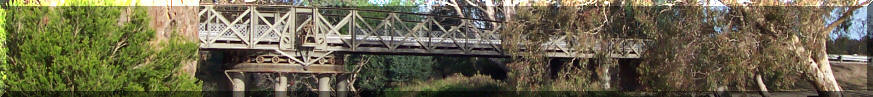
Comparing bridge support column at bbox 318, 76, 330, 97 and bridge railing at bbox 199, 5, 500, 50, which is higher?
bridge railing at bbox 199, 5, 500, 50

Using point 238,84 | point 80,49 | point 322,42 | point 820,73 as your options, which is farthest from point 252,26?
point 820,73

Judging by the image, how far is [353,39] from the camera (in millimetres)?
13781

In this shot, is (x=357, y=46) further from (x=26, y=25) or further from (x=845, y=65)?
(x=845, y=65)

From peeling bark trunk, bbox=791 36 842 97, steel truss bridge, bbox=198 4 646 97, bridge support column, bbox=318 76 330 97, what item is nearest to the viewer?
peeling bark trunk, bbox=791 36 842 97

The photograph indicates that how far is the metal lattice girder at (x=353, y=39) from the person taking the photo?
13.2 m

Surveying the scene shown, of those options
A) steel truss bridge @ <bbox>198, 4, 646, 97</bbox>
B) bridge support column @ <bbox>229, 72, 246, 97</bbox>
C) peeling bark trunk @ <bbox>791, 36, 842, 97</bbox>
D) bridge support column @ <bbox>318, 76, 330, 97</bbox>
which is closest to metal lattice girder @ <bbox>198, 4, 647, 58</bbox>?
steel truss bridge @ <bbox>198, 4, 646, 97</bbox>

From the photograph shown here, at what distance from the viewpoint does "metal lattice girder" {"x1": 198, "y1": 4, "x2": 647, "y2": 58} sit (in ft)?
43.4

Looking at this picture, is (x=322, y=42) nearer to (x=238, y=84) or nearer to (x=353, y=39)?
(x=353, y=39)

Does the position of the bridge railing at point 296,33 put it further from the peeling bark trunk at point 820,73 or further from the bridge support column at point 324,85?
the peeling bark trunk at point 820,73

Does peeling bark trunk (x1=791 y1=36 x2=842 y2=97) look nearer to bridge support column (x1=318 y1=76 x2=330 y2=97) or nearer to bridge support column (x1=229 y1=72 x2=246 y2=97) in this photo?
bridge support column (x1=318 y1=76 x2=330 y2=97)

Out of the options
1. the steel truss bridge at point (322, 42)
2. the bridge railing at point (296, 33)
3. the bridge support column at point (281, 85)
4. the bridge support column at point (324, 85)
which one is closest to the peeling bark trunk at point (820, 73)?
the steel truss bridge at point (322, 42)

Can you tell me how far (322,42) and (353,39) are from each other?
1.26ft

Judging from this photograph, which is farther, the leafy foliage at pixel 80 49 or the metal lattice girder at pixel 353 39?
the metal lattice girder at pixel 353 39

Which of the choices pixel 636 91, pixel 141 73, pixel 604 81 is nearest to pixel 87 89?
pixel 141 73
